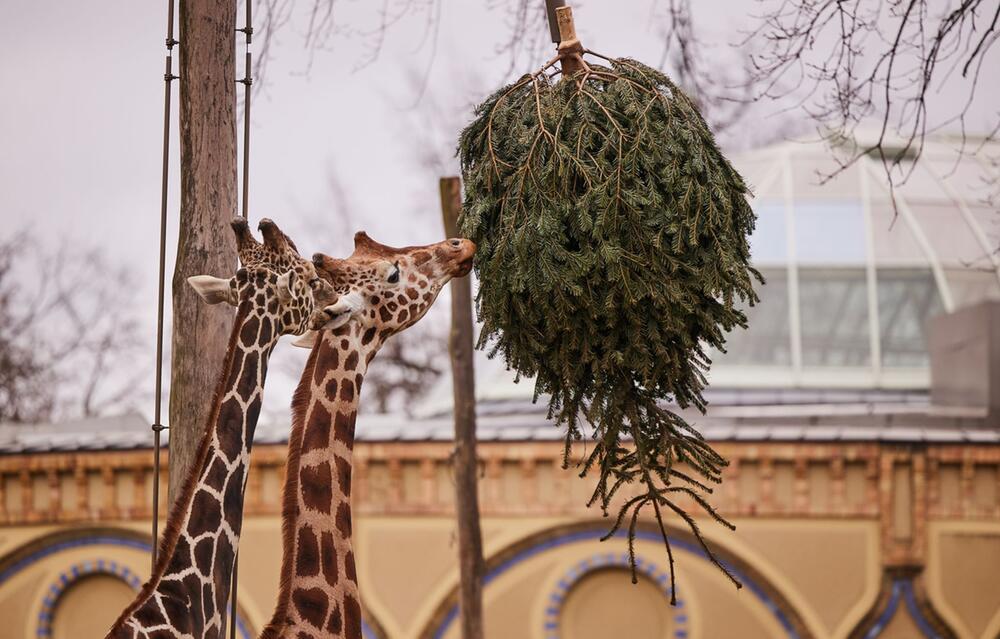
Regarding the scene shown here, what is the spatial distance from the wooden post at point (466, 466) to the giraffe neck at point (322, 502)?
5914 millimetres

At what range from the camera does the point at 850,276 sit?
65.4 feet

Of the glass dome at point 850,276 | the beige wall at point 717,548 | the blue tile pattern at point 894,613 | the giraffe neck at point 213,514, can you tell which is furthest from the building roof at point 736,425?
the giraffe neck at point 213,514

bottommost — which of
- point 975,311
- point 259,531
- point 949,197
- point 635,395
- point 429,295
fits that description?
point 259,531

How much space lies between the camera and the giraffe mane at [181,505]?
13.3ft

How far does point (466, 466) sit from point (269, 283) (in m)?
6.62

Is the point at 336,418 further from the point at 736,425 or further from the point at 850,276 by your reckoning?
the point at 850,276

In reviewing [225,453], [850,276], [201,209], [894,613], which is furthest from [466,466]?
[850,276]

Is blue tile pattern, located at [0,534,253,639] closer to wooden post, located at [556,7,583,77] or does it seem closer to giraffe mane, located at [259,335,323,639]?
giraffe mane, located at [259,335,323,639]

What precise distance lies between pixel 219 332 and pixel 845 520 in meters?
11.0

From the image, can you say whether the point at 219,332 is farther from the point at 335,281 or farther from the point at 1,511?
the point at 1,511

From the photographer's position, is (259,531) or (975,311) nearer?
(259,531)

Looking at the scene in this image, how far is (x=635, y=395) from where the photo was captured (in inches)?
191

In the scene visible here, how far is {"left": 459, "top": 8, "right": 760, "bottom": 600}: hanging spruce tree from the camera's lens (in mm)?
4574

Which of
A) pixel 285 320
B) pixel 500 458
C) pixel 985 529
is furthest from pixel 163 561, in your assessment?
pixel 985 529
